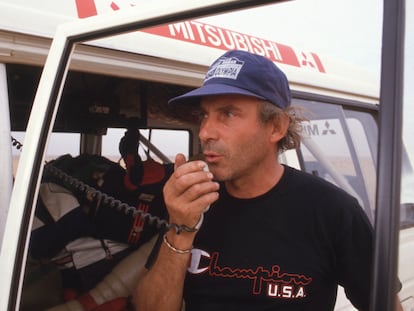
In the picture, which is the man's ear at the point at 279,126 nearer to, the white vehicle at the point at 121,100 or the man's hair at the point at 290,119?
the man's hair at the point at 290,119

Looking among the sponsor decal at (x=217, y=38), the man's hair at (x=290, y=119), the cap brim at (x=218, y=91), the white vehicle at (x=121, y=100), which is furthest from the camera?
the sponsor decal at (x=217, y=38)

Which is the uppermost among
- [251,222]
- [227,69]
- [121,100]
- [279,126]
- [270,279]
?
[121,100]

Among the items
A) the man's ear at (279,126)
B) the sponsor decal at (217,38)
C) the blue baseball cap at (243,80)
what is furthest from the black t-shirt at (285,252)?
the sponsor decal at (217,38)

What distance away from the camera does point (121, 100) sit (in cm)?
299

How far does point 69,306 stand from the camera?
1.98 meters

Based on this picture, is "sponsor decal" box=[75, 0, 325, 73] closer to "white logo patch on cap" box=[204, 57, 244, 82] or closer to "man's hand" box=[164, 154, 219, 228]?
"white logo patch on cap" box=[204, 57, 244, 82]

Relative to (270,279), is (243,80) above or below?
above

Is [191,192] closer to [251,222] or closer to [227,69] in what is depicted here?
[251,222]

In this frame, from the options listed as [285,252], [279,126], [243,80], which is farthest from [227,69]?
[285,252]

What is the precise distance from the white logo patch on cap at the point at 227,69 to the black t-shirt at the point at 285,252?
1.37 ft

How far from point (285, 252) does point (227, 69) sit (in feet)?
2.08

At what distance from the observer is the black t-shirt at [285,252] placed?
139 centimetres

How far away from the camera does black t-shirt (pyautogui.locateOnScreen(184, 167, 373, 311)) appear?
1.39 metres

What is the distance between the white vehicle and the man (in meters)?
0.19
